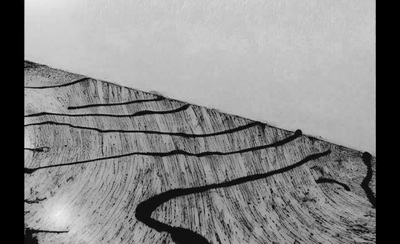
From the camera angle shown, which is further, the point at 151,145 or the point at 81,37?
the point at 81,37

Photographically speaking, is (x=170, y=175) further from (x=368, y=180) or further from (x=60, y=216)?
(x=368, y=180)

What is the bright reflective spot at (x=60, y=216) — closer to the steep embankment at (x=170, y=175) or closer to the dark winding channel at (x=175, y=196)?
the steep embankment at (x=170, y=175)

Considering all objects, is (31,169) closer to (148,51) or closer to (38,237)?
(38,237)

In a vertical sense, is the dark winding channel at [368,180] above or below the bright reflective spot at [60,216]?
above

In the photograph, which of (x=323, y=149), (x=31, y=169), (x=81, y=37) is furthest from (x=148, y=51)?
(x=323, y=149)

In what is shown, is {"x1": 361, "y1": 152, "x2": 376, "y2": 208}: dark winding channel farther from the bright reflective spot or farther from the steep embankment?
the bright reflective spot

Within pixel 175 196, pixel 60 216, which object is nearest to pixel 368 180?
pixel 175 196

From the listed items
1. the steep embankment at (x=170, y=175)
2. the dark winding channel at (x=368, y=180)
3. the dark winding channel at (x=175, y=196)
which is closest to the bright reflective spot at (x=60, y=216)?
the steep embankment at (x=170, y=175)
